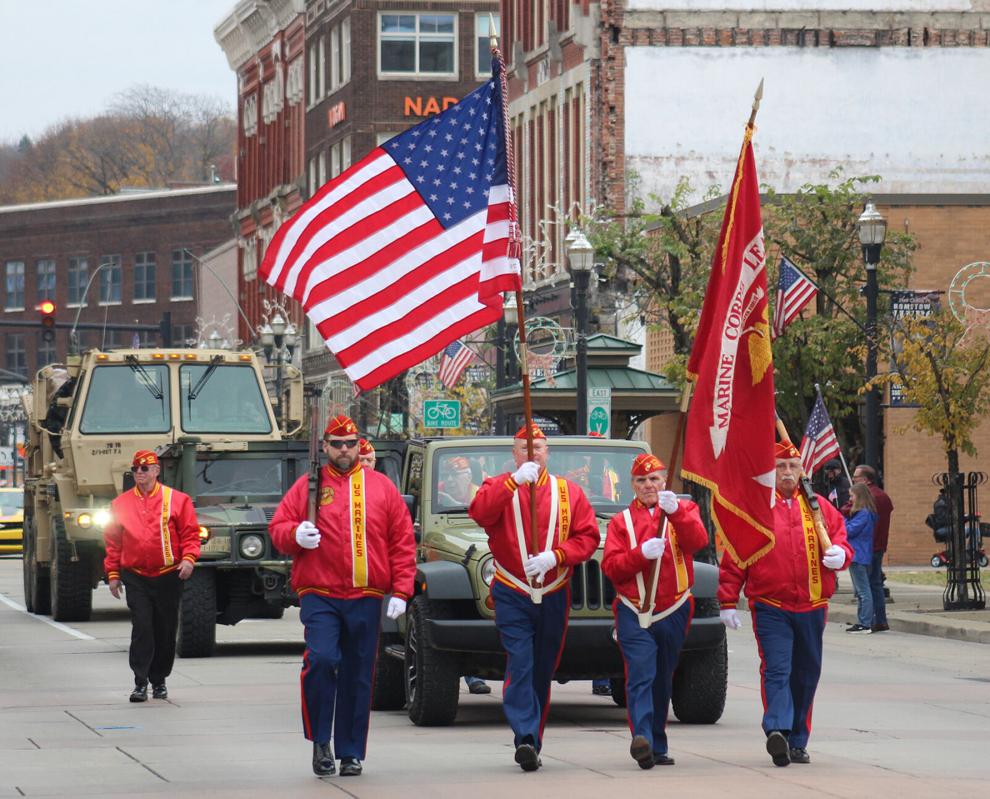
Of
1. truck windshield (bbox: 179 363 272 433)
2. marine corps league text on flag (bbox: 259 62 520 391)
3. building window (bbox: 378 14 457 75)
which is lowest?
truck windshield (bbox: 179 363 272 433)

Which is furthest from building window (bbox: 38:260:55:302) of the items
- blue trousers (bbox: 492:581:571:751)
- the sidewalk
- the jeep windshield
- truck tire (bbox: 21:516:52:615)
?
blue trousers (bbox: 492:581:571:751)

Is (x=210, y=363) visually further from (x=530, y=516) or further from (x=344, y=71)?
(x=344, y=71)

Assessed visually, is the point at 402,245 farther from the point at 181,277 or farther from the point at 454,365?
the point at 181,277

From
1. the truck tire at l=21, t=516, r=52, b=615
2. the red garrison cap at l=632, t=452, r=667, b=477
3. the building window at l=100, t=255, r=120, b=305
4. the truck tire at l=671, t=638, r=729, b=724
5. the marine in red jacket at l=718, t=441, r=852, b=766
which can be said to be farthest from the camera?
the building window at l=100, t=255, r=120, b=305

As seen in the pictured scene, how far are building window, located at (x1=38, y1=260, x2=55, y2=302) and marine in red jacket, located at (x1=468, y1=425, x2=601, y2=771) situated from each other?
106 m

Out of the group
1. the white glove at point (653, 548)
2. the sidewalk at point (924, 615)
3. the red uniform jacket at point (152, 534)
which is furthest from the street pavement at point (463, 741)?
the sidewalk at point (924, 615)

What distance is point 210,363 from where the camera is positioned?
27609 millimetres

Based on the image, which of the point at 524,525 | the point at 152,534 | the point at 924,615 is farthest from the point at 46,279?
the point at 524,525

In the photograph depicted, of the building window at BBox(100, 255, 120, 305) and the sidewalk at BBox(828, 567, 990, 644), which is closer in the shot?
the sidewalk at BBox(828, 567, 990, 644)

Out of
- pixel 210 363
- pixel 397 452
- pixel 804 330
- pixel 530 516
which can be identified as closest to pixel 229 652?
pixel 397 452

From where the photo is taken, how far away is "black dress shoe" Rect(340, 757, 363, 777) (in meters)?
12.0

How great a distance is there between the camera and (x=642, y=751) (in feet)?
39.5

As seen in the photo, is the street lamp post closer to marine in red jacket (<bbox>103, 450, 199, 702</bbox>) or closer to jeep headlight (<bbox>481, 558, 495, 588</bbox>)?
marine in red jacket (<bbox>103, 450, 199, 702</bbox>)

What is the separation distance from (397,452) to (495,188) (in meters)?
8.41
